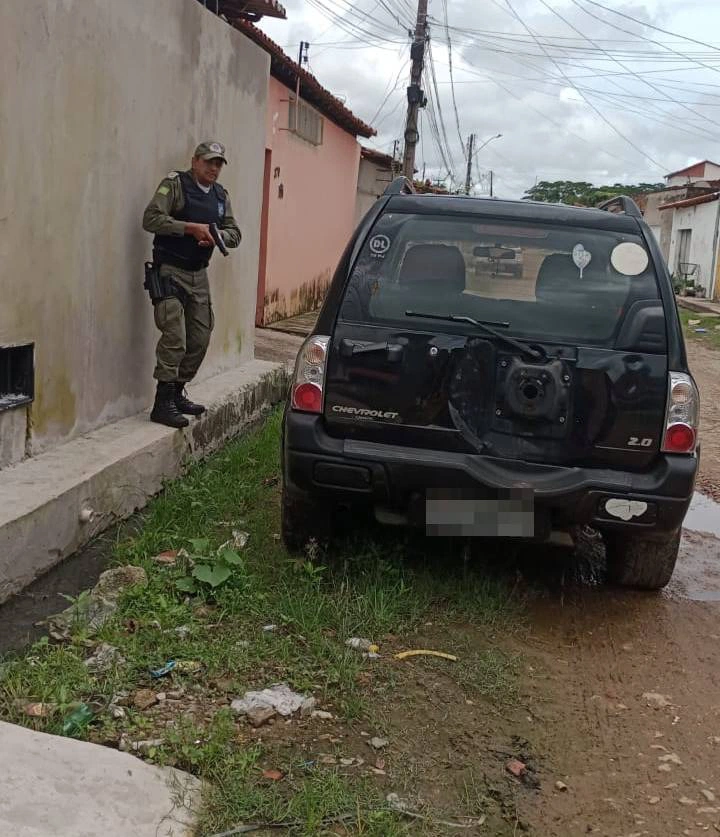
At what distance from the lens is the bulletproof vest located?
16.5ft

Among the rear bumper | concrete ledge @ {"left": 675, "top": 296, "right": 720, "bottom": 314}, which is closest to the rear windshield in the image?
the rear bumper

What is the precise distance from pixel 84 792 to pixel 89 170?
10.5ft

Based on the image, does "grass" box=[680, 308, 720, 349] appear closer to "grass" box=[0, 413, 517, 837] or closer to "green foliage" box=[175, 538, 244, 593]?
"grass" box=[0, 413, 517, 837]

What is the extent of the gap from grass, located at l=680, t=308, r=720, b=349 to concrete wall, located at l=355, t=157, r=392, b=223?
837cm

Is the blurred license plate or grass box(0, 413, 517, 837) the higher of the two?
the blurred license plate

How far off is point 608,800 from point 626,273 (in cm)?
208

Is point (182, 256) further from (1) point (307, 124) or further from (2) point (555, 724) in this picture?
(1) point (307, 124)

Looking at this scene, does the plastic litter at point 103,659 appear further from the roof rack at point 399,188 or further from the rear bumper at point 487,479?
the roof rack at point 399,188

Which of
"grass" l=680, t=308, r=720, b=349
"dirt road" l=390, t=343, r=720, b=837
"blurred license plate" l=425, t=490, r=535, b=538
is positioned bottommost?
"dirt road" l=390, t=343, r=720, b=837

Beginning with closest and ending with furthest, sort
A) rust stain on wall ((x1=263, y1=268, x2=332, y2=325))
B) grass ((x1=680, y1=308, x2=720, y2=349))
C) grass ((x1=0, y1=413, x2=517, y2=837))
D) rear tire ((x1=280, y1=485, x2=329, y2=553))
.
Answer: grass ((x1=0, y1=413, x2=517, y2=837))
rear tire ((x1=280, y1=485, x2=329, y2=553))
rust stain on wall ((x1=263, y1=268, x2=332, y2=325))
grass ((x1=680, y1=308, x2=720, y2=349))

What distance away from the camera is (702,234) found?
29.3m

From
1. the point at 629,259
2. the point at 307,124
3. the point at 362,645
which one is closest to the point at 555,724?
the point at 362,645

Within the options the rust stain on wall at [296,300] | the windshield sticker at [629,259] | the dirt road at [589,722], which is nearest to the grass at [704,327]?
the rust stain on wall at [296,300]

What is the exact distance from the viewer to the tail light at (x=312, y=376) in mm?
3586
